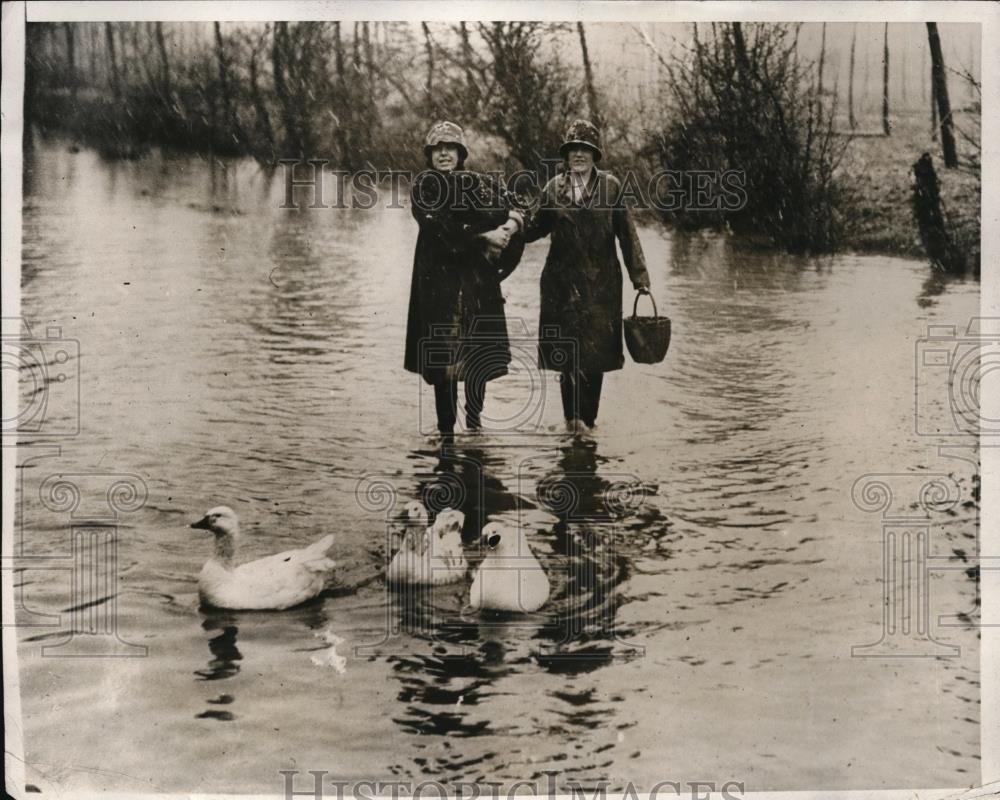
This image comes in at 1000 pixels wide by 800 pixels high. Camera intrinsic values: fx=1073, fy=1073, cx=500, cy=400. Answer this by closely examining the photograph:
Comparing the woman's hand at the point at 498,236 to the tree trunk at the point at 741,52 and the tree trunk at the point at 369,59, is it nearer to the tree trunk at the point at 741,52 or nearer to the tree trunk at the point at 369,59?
the tree trunk at the point at 369,59

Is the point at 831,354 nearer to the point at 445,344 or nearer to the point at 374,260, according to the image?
the point at 445,344

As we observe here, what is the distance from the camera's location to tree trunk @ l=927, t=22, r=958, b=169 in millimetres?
3135

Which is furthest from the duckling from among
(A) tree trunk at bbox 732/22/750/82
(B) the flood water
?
(A) tree trunk at bbox 732/22/750/82

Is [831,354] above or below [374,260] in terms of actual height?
below

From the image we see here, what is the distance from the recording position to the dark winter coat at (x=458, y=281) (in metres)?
3.10

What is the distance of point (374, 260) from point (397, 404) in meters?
0.43

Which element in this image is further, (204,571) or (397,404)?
(397,404)

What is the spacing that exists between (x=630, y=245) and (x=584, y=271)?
0.15 m

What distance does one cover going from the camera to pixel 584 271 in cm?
313

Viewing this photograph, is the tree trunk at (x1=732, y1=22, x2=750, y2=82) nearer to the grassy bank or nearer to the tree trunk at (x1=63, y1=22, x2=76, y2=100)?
the grassy bank

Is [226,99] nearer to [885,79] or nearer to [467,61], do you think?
[467,61]

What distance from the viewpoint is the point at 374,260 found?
3.14m

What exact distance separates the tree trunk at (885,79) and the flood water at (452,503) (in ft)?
1.42

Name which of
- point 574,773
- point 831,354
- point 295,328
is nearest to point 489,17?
point 295,328
